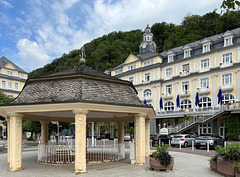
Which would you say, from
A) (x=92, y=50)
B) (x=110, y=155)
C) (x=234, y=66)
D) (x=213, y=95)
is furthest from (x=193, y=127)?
(x=92, y=50)

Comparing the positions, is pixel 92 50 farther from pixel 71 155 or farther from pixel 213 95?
pixel 71 155

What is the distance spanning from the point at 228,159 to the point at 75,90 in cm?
763

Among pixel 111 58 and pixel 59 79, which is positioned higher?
pixel 111 58

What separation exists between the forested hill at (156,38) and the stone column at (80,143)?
54760 millimetres

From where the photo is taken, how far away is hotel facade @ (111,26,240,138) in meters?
36.0

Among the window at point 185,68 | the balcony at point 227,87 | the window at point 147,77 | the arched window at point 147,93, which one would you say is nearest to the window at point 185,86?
the window at point 185,68

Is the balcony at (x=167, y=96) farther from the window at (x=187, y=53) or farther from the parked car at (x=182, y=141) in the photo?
the parked car at (x=182, y=141)

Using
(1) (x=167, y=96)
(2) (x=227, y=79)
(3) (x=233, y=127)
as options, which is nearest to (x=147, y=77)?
(1) (x=167, y=96)

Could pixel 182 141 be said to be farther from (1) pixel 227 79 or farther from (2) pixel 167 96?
(2) pixel 167 96

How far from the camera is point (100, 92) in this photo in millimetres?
11992

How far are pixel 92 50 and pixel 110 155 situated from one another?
81.3 meters

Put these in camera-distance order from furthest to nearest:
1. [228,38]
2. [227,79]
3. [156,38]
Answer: [156,38] → [228,38] → [227,79]

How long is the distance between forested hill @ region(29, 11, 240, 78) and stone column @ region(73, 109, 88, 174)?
54.8 metres

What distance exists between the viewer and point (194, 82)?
41375 mm
